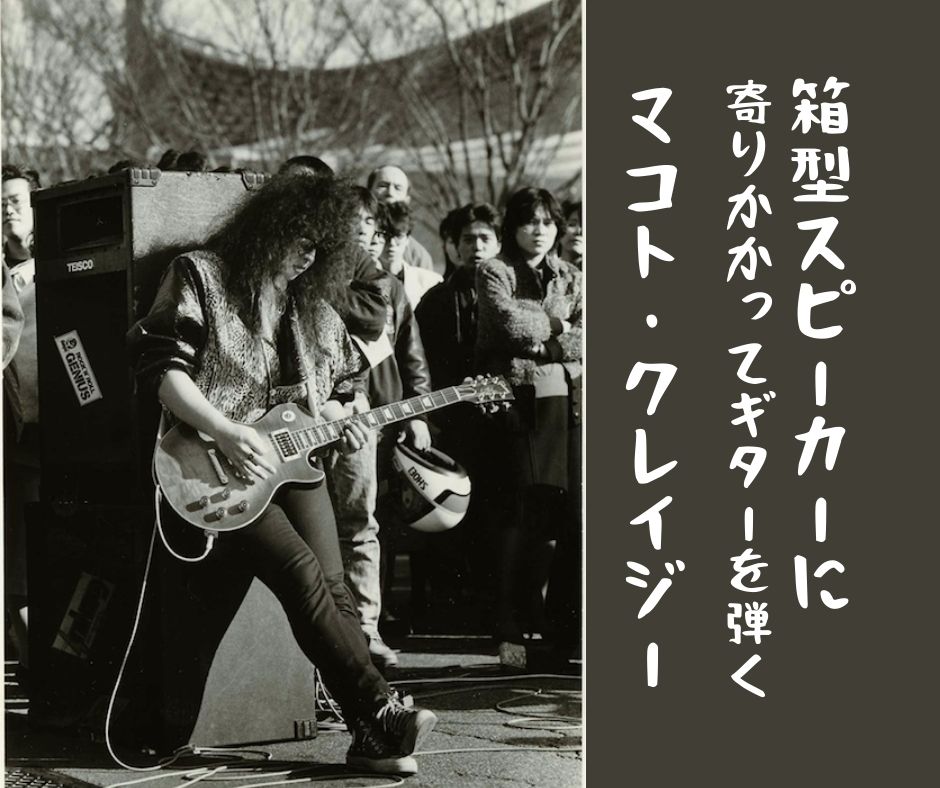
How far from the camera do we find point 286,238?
4.01 m

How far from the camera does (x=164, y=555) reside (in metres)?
4.00

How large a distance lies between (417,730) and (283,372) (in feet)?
3.06

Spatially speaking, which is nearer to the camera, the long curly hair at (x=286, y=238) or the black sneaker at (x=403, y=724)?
the black sneaker at (x=403, y=724)

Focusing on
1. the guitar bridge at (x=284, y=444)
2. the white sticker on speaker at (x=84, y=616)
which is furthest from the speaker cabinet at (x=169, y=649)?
the guitar bridge at (x=284, y=444)

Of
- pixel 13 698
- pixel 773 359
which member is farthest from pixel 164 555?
pixel 773 359

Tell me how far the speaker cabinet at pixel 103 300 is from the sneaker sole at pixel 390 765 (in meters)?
0.87

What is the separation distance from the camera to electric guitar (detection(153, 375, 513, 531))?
12.8ft

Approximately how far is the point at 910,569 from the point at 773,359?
1.98ft

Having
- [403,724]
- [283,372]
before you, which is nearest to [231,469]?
[283,372]

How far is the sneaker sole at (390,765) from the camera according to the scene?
148 inches

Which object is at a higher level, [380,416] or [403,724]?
[380,416]

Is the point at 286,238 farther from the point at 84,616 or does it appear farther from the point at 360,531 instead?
the point at 84,616

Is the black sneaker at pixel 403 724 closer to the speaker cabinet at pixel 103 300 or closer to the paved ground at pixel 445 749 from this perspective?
the paved ground at pixel 445 749

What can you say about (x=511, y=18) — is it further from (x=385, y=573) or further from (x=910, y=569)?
(x=910, y=569)
